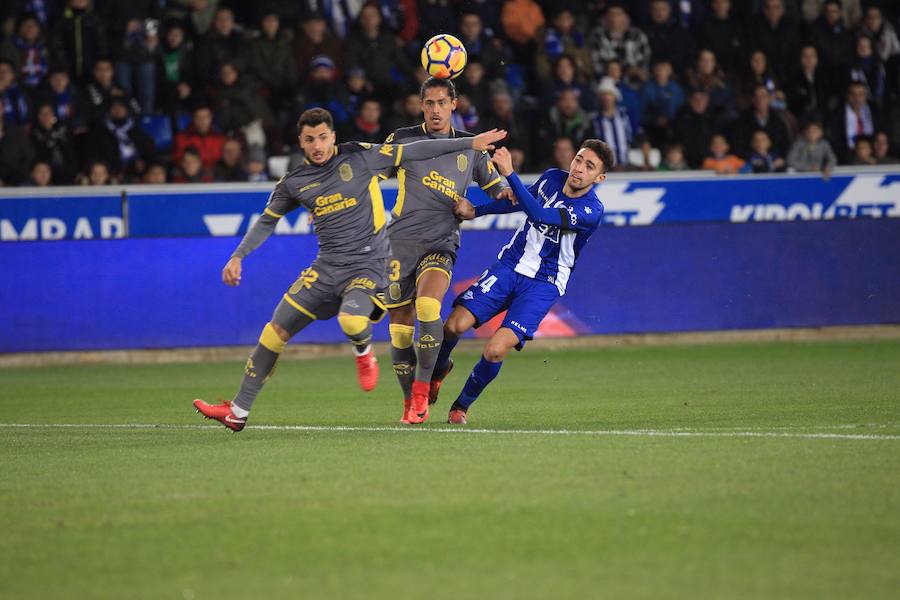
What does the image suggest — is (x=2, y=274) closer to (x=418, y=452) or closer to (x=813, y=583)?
(x=418, y=452)

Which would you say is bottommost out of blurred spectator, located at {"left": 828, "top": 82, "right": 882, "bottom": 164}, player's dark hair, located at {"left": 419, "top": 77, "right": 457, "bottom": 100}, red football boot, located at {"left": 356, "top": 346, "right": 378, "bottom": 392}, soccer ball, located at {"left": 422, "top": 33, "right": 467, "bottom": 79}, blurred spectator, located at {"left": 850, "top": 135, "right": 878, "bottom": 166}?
blurred spectator, located at {"left": 850, "top": 135, "right": 878, "bottom": 166}

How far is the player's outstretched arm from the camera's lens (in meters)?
10.2

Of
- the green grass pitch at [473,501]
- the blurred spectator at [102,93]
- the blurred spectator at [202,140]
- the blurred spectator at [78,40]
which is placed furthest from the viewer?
the blurred spectator at [78,40]

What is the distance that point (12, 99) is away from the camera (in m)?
18.9

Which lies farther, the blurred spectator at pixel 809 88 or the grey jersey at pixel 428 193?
the blurred spectator at pixel 809 88

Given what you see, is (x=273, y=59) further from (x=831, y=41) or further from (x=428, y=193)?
(x=428, y=193)

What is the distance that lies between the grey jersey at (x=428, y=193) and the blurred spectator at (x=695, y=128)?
10094 millimetres

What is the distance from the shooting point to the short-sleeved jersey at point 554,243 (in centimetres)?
1087

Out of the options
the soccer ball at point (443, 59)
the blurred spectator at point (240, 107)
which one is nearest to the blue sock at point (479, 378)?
the soccer ball at point (443, 59)

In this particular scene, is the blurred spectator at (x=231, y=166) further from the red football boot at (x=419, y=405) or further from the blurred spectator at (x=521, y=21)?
the red football boot at (x=419, y=405)

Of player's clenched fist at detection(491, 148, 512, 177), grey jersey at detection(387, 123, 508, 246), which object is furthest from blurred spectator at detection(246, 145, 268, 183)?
player's clenched fist at detection(491, 148, 512, 177)

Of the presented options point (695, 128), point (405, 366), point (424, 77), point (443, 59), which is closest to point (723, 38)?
point (695, 128)

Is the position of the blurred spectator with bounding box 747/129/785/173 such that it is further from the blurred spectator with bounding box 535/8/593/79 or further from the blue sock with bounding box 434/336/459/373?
the blue sock with bounding box 434/336/459/373

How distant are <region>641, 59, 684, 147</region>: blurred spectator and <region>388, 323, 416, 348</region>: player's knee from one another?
1101 cm
